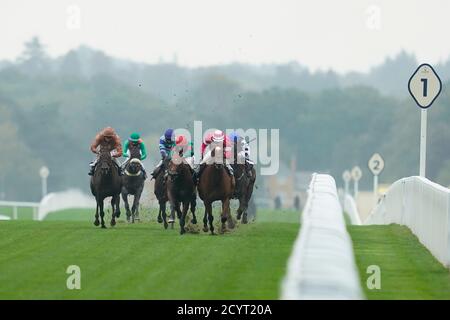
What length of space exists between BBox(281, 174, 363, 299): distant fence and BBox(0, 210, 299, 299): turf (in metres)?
1.06

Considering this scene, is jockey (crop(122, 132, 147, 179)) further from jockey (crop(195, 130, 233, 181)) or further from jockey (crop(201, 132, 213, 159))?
jockey (crop(195, 130, 233, 181))

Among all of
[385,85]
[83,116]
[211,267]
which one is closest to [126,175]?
[211,267]

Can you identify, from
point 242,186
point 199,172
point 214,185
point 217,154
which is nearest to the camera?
point 217,154

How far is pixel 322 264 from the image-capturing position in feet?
31.8

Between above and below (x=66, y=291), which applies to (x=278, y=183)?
below

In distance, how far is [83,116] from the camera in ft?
353

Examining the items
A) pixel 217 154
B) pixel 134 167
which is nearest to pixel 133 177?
pixel 134 167

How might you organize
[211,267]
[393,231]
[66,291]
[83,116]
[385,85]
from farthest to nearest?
[385,85], [83,116], [393,231], [211,267], [66,291]

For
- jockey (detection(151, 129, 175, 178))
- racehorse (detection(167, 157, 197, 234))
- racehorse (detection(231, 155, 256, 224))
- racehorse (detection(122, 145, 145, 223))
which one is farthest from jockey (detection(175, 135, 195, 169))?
racehorse (detection(122, 145, 145, 223))

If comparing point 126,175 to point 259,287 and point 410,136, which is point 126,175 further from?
point 410,136

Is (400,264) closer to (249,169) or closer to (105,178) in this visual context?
(105,178)

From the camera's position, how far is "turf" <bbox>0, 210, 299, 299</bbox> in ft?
41.9

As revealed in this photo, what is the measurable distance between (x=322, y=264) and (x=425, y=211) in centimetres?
849
